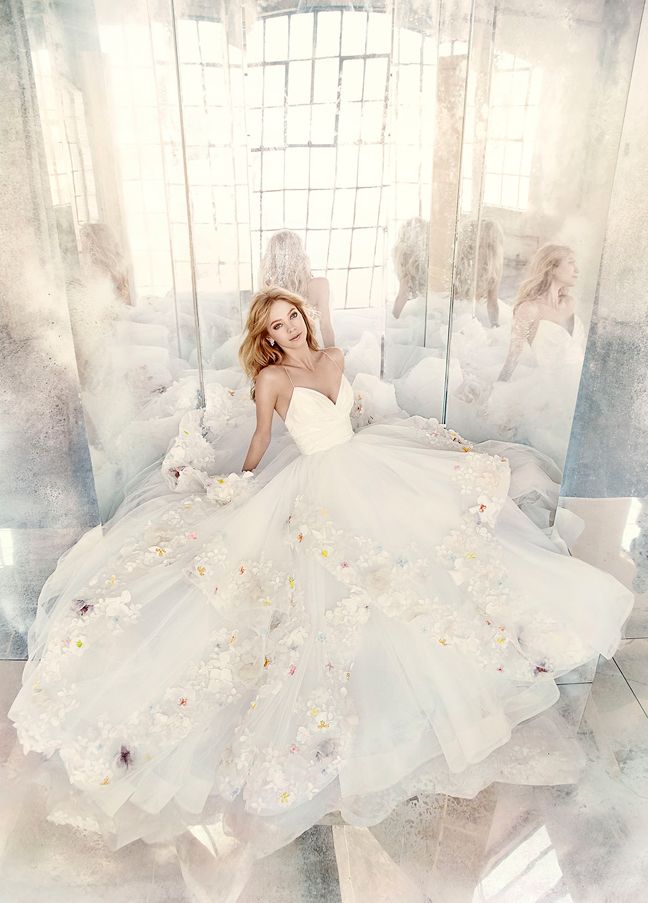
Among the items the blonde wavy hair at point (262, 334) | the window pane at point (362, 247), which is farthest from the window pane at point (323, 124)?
the blonde wavy hair at point (262, 334)

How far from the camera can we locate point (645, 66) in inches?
115

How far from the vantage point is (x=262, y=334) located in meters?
3.03

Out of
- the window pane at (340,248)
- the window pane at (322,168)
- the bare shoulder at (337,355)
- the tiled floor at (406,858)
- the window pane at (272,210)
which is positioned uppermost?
the window pane at (322,168)

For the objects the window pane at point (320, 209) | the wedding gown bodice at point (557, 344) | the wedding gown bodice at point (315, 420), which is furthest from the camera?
the wedding gown bodice at point (557, 344)

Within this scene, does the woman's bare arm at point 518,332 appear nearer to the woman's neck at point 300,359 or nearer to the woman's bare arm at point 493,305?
the woman's bare arm at point 493,305

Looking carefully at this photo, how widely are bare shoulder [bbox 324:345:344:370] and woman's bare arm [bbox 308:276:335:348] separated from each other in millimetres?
137

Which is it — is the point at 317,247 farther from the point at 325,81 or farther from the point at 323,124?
the point at 325,81

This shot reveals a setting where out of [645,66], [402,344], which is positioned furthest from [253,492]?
[645,66]

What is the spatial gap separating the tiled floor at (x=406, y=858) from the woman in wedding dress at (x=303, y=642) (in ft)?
0.22

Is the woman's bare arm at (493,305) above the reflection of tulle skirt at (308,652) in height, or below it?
above

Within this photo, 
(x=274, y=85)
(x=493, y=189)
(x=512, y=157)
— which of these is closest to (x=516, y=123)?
(x=512, y=157)

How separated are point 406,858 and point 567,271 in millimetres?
2326

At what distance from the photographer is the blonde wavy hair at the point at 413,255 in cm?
316

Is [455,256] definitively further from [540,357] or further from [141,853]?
[141,853]
